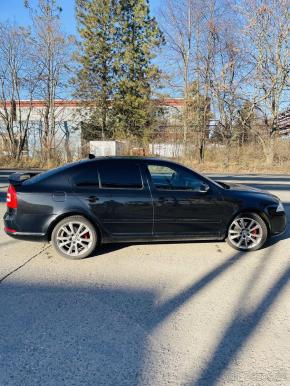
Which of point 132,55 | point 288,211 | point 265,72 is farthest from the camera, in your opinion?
point 132,55

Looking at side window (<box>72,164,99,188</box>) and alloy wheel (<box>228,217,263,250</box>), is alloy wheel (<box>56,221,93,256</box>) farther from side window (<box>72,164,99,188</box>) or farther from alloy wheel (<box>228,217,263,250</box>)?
alloy wheel (<box>228,217,263,250</box>)

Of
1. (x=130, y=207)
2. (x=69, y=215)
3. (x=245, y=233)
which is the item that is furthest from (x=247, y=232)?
(x=69, y=215)

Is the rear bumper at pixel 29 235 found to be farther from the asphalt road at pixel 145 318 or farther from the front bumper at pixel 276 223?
the front bumper at pixel 276 223

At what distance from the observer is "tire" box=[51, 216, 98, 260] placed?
486cm

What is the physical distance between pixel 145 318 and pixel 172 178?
8.15 ft

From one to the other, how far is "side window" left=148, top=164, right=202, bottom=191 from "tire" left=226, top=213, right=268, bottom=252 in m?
0.92

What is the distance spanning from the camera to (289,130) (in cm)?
2473

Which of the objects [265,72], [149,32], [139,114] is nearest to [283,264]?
[265,72]

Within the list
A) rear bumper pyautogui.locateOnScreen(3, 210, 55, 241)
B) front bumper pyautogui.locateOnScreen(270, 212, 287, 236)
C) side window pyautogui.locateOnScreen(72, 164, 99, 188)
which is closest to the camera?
rear bumper pyautogui.locateOnScreen(3, 210, 55, 241)

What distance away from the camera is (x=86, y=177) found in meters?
4.99

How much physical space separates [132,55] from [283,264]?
25274mm

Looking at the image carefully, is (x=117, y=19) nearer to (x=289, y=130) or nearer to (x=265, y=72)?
(x=265, y=72)

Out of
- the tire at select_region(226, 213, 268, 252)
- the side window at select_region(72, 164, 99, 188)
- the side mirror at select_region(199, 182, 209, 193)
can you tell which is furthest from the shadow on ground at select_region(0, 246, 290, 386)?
the side window at select_region(72, 164, 99, 188)

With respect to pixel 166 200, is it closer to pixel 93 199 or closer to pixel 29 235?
pixel 93 199
